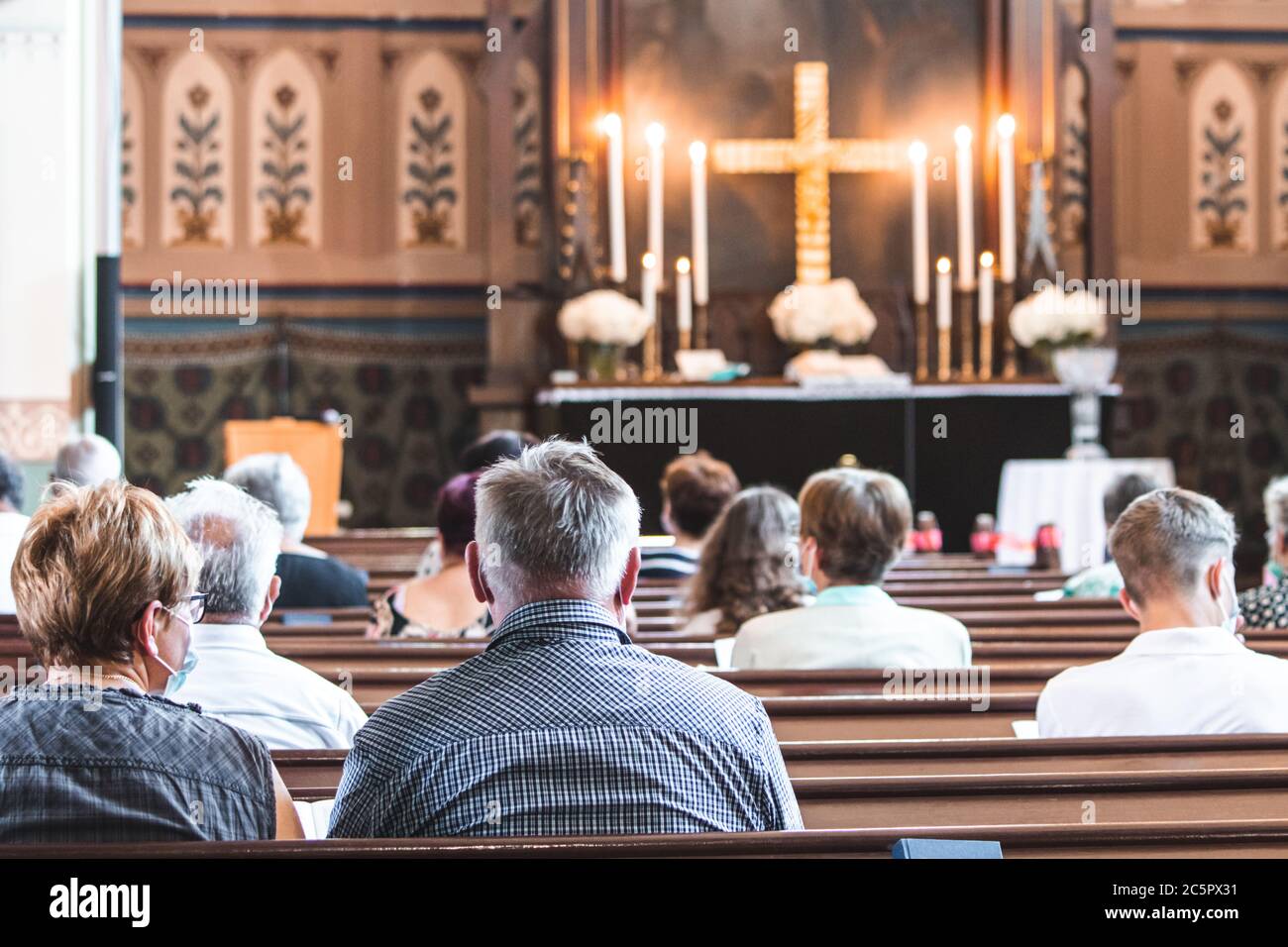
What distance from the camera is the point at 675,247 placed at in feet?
28.4

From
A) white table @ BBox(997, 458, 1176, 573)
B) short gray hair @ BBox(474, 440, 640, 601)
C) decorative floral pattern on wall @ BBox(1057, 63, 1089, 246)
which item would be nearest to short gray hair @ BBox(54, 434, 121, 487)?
short gray hair @ BBox(474, 440, 640, 601)

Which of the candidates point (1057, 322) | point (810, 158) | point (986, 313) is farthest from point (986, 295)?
point (810, 158)

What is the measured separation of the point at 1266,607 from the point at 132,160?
275 inches

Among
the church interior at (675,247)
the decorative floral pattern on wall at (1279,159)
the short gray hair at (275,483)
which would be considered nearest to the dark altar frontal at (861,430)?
the church interior at (675,247)

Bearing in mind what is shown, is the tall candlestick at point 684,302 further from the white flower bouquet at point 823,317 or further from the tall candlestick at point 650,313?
the white flower bouquet at point 823,317

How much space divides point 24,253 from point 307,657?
3.63m

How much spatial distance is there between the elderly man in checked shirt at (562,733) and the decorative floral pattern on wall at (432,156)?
740 centimetres

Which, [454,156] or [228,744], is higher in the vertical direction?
[454,156]

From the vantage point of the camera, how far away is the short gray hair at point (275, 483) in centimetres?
371

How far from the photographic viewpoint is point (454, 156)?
905 centimetres

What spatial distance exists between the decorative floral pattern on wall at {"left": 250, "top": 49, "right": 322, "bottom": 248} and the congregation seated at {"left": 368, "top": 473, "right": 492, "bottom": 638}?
19.4 ft

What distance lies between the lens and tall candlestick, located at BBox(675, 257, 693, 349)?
7.84 metres
